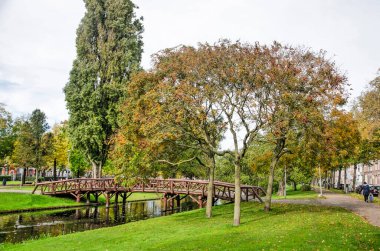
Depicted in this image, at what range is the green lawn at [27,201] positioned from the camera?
3569 cm

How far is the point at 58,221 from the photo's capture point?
31125 millimetres

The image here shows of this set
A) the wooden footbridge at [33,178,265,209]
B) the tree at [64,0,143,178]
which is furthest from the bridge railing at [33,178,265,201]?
the tree at [64,0,143,178]

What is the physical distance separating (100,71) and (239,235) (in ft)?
104

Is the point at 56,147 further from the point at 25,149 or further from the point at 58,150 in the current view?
the point at 25,149

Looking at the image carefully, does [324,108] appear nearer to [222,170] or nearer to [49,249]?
[49,249]

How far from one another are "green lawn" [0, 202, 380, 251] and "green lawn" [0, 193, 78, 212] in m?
17.4

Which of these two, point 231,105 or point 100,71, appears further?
point 100,71

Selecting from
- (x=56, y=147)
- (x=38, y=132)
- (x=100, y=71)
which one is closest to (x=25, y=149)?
(x=38, y=132)

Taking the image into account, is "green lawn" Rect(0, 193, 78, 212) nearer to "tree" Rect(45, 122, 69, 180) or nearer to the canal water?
the canal water

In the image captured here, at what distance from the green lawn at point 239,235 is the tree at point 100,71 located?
2004cm

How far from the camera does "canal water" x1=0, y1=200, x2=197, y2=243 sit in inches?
980

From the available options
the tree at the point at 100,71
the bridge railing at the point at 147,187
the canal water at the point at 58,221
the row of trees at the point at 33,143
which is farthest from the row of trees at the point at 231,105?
the row of trees at the point at 33,143

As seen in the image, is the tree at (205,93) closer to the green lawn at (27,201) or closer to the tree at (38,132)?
the green lawn at (27,201)

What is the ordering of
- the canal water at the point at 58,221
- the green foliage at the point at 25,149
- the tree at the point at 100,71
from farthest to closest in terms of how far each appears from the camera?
1. the green foliage at the point at 25,149
2. the tree at the point at 100,71
3. the canal water at the point at 58,221
